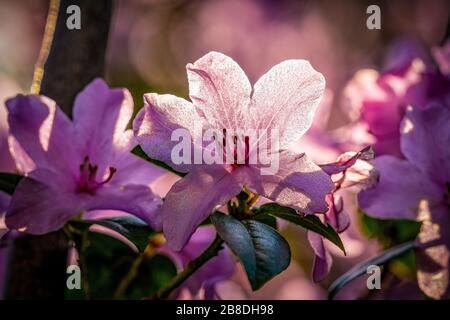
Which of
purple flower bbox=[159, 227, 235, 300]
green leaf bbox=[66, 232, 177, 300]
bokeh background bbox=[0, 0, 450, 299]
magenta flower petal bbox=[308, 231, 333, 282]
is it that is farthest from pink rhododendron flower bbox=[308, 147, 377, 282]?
bokeh background bbox=[0, 0, 450, 299]

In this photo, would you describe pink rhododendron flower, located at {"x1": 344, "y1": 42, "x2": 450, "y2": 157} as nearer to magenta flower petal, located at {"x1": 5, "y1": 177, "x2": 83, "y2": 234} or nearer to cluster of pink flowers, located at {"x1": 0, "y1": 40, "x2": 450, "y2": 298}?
cluster of pink flowers, located at {"x1": 0, "y1": 40, "x2": 450, "y2": 298}

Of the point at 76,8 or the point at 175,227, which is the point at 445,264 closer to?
the point at 175,227

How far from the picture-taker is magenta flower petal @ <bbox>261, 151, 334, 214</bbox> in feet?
2.57

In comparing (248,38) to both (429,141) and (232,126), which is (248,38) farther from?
(232,126)

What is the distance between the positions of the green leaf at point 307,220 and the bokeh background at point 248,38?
2.87 ft

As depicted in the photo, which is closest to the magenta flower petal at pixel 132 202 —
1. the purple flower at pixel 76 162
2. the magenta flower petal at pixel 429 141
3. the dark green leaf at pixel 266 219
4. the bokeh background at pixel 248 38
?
the purple flower at pixel 76 162

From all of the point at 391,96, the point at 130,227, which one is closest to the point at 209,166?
the point at 130,227

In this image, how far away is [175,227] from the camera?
0.77 metres

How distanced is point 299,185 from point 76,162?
11.6 inches

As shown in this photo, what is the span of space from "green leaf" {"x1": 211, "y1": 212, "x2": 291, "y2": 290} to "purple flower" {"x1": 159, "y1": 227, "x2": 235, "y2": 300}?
0.79 feet

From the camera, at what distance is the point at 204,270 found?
1.08 metres

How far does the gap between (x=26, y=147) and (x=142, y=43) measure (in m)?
1.72

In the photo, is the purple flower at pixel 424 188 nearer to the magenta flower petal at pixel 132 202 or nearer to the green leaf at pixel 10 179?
the magenta flower petal at pixel 132 202

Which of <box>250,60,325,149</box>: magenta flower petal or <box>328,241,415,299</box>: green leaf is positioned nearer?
<box>250,60,325,149</box>: magenta flower petal
